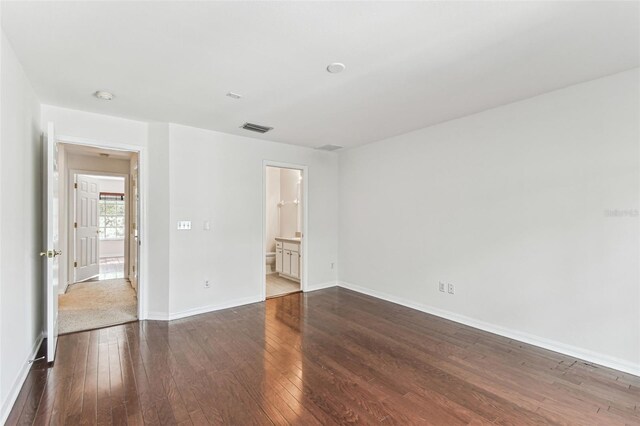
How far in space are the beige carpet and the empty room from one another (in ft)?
0.19

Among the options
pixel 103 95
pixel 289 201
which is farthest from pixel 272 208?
pixel 103 95

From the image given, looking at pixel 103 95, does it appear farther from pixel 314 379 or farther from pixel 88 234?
pixel 88 234

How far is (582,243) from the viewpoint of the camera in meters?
2.87

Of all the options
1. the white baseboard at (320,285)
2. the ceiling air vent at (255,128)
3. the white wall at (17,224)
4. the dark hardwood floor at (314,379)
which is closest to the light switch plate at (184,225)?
the dark hardwood floor at (314,379)

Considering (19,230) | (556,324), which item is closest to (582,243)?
(556,324)

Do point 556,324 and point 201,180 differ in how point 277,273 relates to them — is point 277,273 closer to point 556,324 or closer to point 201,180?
point 201,180

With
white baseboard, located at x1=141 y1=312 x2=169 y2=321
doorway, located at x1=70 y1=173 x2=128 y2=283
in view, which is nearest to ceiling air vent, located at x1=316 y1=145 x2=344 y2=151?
white baseboard, located at x1=141 y1=312 x2=169 y2=321

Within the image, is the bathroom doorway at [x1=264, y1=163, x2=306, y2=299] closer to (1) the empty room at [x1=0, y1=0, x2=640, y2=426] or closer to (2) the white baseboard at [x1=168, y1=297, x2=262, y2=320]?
(2) the white baseboard at [x1=168, y1=297, x2=262, y2=320]

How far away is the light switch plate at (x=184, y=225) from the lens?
158 inches

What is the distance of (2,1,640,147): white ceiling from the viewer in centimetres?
182

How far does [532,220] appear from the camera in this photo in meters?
3.19

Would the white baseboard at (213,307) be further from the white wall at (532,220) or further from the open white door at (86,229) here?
the open white door at (86,229)

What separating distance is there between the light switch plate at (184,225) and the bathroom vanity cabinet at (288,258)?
216 cm

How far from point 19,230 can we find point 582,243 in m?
4.91
